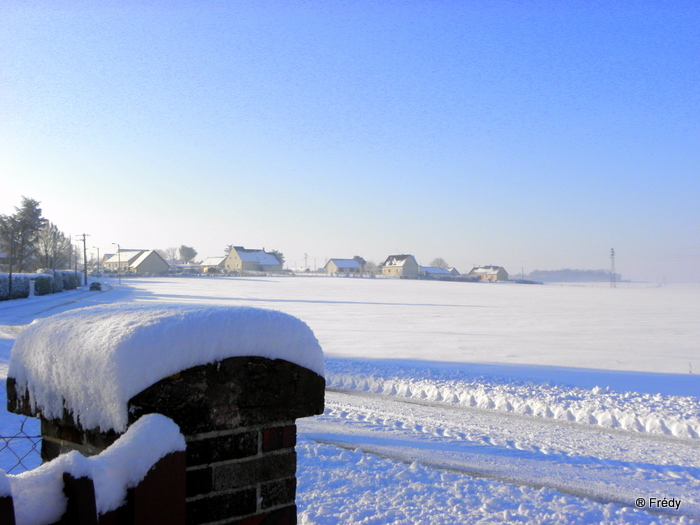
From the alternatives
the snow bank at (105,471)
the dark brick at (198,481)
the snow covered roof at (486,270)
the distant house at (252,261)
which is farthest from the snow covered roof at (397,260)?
the snow bank at (105,471)

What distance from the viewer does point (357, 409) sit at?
7.81 m

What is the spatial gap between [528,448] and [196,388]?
224 inches

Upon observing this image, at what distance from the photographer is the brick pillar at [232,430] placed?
4.57 ft

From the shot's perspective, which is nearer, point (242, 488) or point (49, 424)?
point (242, 488)

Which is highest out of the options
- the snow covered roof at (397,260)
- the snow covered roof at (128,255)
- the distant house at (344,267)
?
the snow covered roof at (128,255)

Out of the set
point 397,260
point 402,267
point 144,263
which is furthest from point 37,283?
point 397,260

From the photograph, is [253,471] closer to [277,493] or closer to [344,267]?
[277,493]

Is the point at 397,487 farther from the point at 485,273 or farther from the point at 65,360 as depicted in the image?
the point at 485,273

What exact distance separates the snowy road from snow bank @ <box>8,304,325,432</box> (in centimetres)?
440

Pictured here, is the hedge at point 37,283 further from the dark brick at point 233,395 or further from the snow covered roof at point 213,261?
the snow covered roof at point 213,261

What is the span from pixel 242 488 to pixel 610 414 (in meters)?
7.78

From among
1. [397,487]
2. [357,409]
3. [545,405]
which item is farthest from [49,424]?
[545,405]

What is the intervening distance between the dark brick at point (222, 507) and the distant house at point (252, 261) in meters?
118

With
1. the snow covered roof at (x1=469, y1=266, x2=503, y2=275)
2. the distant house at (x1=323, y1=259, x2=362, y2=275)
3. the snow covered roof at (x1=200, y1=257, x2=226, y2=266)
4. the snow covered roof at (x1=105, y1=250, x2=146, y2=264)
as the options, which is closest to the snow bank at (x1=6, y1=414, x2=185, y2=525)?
the snow covered roof at (x1=105, y1=250, x2=146, y2=264)
